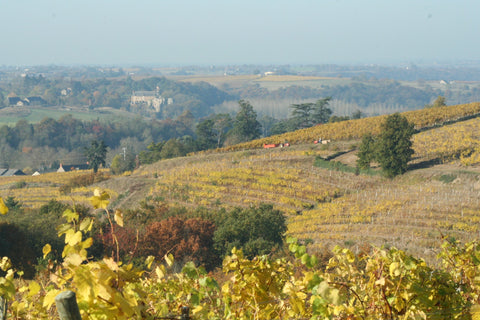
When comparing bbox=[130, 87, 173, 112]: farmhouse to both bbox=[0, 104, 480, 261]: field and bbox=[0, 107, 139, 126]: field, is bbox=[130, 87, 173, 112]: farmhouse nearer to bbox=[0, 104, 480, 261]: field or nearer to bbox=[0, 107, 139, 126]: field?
bbox=[0, 107, 139, 126]: field

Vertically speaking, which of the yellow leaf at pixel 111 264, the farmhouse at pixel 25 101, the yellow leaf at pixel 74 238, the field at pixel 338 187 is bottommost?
the farmhouse at pixel 25 101

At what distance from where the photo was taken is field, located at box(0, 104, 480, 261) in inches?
675

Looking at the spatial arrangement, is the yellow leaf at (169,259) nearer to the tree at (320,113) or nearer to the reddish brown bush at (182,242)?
→ the reddish brown bush at (182,242)

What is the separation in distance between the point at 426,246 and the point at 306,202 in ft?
24.2

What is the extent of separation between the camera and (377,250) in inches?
95.2

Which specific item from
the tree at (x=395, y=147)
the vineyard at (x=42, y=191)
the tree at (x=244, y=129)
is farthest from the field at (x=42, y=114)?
the tree at (x=395, y=147)

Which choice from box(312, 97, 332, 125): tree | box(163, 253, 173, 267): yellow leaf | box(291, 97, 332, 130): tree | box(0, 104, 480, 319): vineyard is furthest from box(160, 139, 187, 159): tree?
box(163, 253, 173, 267): yellow leaf

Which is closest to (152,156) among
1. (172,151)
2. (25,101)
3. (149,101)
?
(172,151)

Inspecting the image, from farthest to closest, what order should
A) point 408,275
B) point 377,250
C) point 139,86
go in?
point 139,86, point 408,275, point 377,250

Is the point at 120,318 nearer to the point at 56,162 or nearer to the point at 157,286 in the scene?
the point at 157,286

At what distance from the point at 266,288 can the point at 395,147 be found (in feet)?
70.9

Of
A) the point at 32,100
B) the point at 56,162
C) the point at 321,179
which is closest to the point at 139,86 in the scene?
the point at 32,100

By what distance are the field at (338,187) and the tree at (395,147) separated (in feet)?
2.01

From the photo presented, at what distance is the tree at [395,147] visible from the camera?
22766mm
